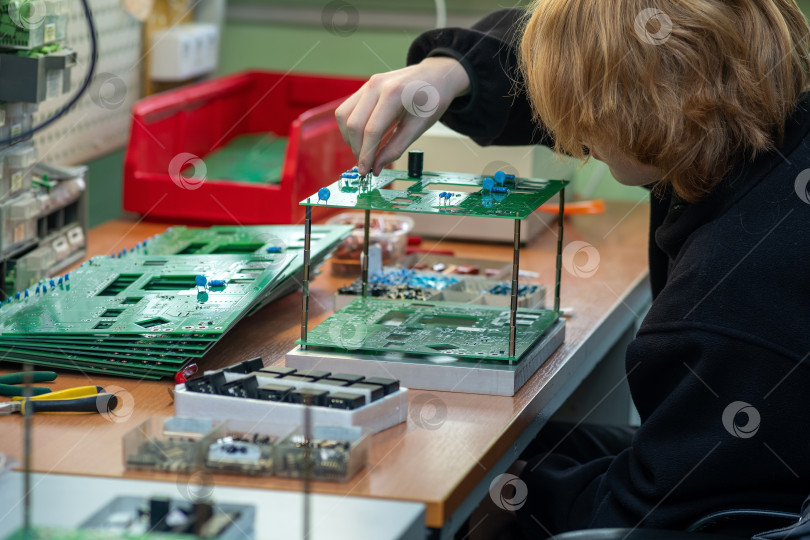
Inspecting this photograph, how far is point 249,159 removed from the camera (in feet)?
6.93

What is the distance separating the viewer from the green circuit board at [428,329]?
110 centimetres

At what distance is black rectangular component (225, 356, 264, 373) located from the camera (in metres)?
0.99

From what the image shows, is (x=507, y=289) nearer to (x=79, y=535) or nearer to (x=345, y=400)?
(x=345, y=400)

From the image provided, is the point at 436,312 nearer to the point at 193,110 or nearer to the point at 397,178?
the point at 397,178

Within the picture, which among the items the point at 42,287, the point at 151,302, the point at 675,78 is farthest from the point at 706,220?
the point at 42,287

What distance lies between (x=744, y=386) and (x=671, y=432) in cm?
9

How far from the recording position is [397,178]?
1.21 m

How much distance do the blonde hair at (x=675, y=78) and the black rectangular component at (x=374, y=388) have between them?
13.4 inches

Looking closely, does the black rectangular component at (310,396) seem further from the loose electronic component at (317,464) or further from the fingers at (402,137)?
the fingers at (402,137)

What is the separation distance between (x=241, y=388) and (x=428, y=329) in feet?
0.95

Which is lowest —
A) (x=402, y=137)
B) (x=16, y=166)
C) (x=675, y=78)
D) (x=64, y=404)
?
(x=64, y=404)

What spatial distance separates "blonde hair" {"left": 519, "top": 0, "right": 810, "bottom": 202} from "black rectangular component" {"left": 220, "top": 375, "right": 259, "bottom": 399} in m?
0.42

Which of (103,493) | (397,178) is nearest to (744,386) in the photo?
(397,178)

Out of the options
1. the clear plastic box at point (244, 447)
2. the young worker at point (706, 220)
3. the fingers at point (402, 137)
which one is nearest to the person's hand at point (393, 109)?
the fingers at point (402, 137)
